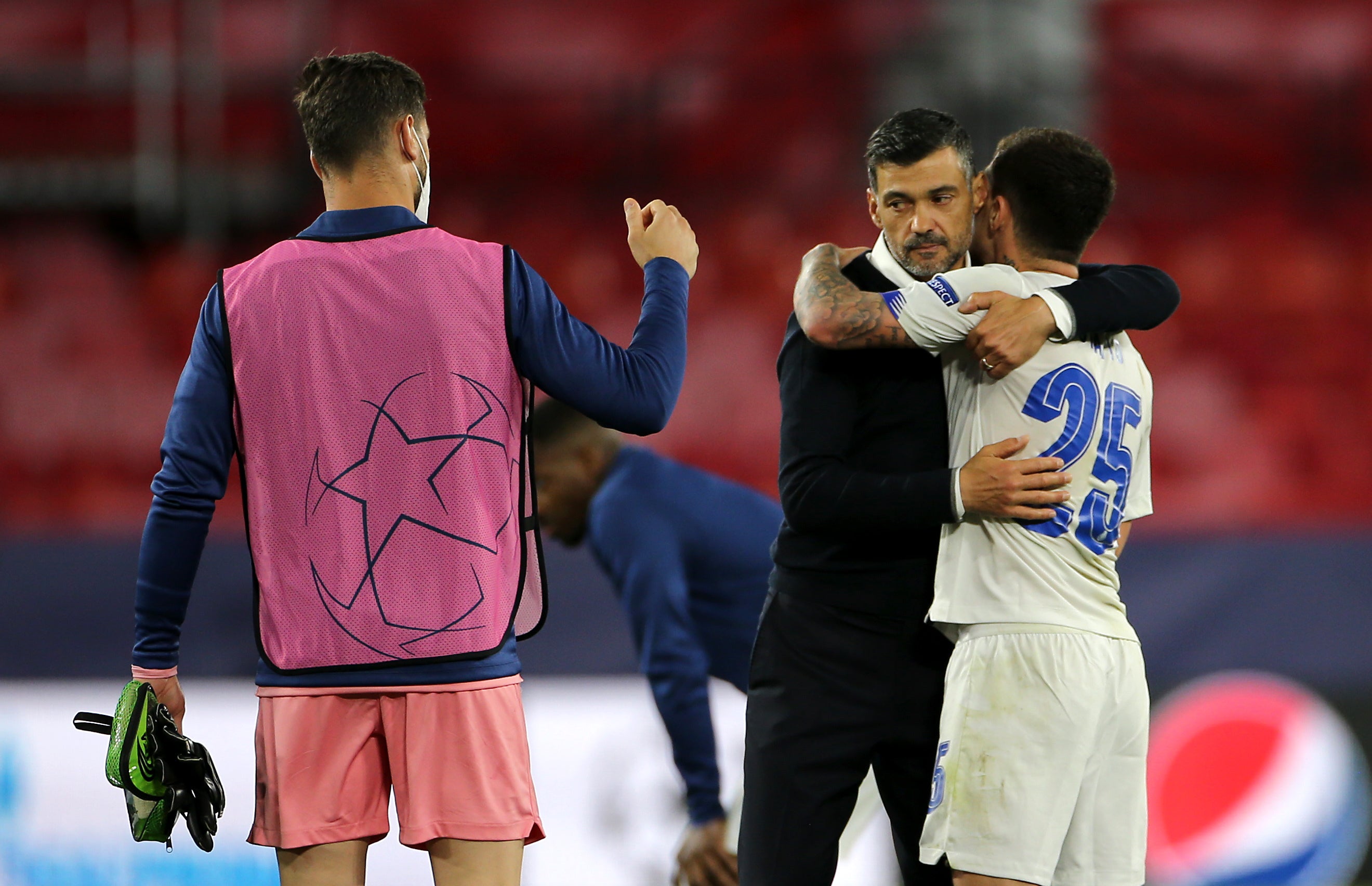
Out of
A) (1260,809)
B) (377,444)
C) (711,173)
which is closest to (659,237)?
(377,444)

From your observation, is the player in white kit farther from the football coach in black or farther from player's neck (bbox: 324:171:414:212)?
player's neck (bbox: 324:171:414:212)

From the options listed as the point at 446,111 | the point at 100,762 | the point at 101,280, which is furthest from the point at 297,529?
the point at 446,111

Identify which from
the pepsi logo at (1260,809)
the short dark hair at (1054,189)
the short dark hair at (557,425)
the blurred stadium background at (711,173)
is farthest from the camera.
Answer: the blurred stadium background at (711,173)

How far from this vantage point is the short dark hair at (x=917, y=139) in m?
2.69

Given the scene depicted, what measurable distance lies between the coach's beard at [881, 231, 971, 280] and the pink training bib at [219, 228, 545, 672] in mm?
853

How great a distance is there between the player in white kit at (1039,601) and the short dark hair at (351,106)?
2.59ft

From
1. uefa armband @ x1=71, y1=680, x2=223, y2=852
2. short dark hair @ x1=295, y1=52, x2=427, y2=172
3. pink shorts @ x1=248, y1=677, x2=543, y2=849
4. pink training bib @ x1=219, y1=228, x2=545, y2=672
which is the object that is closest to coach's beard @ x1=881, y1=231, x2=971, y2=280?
pink training bib @ x1=219, y1=228, x2=545, y2=672

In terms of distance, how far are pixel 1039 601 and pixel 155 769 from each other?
1461mm

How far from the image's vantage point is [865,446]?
2693mm

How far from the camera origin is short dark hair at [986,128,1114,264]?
2.60 m

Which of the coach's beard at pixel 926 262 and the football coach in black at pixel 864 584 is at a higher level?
the coach's beard at pixel 926 262

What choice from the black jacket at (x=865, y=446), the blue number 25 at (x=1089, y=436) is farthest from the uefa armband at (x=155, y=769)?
the blue number 25 at (x=1089, y=436)

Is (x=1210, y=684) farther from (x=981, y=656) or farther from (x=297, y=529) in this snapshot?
(x=297, y=529)

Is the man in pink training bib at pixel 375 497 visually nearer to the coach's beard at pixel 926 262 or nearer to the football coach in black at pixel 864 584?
the football coach in black at pixel 864 584
